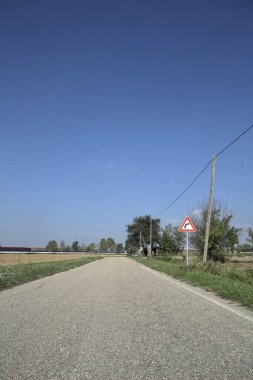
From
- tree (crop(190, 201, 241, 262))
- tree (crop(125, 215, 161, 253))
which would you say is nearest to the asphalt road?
tree (crop(190, 201, 241, 262))

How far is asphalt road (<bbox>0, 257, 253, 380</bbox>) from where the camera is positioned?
4535 millimetres

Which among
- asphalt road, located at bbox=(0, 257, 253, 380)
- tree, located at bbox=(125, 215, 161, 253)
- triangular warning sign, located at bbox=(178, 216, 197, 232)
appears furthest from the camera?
tree, located at bbox=(125, 215, 161, 253)

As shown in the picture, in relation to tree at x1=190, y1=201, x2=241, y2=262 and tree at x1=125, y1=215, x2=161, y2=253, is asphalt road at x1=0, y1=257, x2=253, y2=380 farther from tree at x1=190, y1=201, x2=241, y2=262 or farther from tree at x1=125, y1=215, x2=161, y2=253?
tree at x1=125, y1=215, x2=161, y2=253

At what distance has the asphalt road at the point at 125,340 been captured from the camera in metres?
4.54

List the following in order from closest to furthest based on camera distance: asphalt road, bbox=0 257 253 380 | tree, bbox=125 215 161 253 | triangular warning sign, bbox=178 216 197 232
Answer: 1. asphalt road, bbox=0 257 253 380
2. triangular warning sign, bbox=178 216 197 232
3. tree, bbox=125 215 161 253

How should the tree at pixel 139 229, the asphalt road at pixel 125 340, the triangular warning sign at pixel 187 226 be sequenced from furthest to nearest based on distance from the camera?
the tree at pixel 139 229, the triangular warning sign at pixel 187 226, the asphalt road at pixel 125 340

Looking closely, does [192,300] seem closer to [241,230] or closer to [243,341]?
[243,341]

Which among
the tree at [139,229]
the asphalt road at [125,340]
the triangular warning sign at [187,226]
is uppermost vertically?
the tree at [139,229]

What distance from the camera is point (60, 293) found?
41.3 ft

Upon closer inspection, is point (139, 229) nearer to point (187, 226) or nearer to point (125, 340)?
point (187, 226)

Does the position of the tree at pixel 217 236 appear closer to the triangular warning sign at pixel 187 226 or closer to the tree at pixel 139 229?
the triangular warning sign at pixel 187 226

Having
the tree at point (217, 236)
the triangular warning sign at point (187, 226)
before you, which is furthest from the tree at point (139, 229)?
the triangular warning sign at point (187, 226)

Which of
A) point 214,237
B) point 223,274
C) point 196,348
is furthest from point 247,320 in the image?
point 214,237

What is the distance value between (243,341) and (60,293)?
7.62 metres
